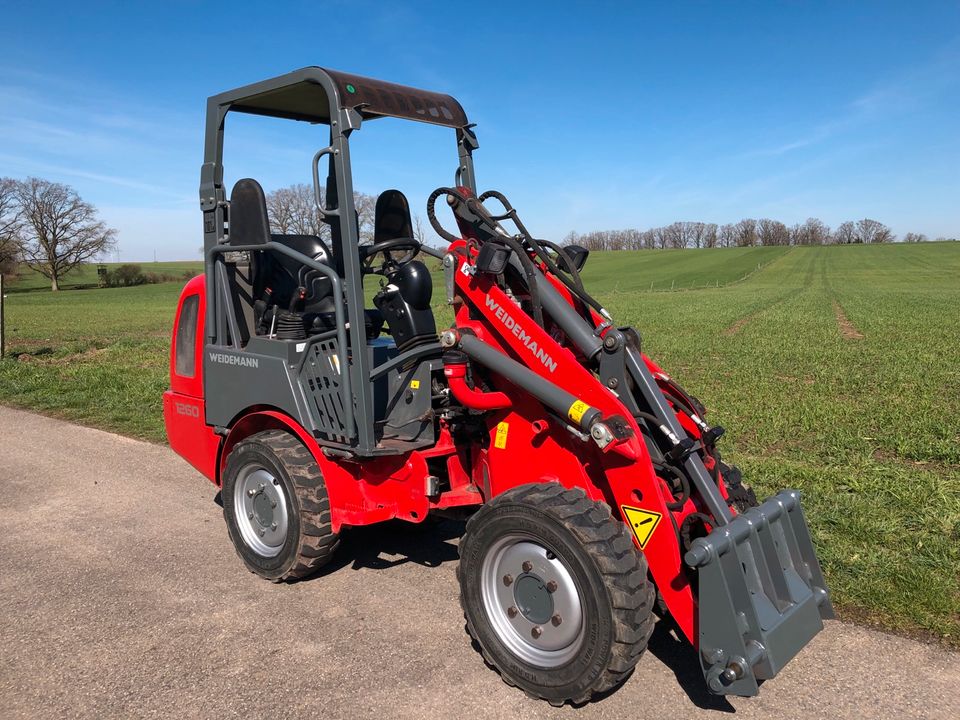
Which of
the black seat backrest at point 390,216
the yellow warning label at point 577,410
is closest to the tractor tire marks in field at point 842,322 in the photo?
the black seat backrest at point 390,216

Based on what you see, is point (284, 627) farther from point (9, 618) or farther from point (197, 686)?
point (9, 618)

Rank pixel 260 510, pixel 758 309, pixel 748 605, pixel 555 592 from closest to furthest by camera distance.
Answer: pixel 748 605
pixel 555 592
pixel 260 510
pixel 758 309

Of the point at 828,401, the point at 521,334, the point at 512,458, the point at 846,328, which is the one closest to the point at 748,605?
the point at 512,458

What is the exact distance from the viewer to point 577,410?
3.17 m

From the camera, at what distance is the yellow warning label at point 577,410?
3154mm

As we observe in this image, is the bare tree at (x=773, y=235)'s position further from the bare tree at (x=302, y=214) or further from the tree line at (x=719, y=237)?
the bare tree at (x=302, y=214)

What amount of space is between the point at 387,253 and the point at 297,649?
7.35 ft

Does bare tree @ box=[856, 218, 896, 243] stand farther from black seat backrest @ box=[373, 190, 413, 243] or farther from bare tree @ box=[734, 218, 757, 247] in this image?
black seat backrest @ box=[373, 190, 413, 243]

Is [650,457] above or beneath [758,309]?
above

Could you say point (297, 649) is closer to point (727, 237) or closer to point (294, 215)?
point (294, 215)

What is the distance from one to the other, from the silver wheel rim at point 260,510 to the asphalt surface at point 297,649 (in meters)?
0.22

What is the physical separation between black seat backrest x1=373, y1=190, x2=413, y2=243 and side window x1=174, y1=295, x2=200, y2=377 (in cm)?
137

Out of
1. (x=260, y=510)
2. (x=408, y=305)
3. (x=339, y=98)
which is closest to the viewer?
(x=339, y=98)

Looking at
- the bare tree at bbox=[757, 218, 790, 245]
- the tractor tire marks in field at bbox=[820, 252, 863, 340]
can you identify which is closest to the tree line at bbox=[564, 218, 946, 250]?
the bare tree at bbox=[757, 218, 790, 245]
